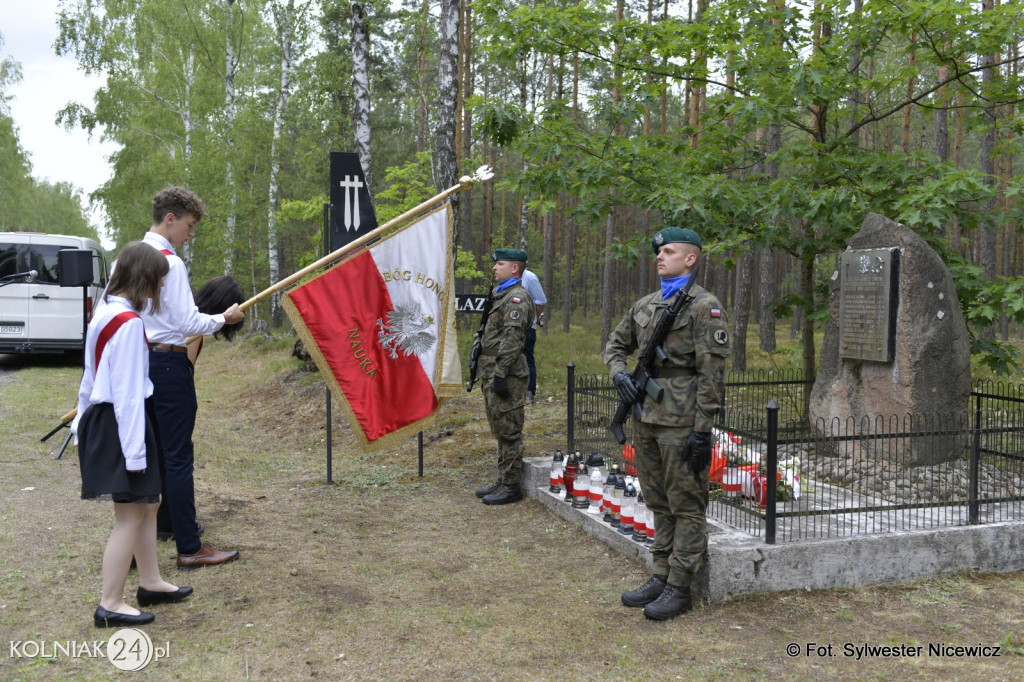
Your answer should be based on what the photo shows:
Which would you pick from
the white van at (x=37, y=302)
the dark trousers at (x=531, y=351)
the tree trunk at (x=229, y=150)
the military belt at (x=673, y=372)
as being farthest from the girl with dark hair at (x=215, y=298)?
the tree trunk at (x=229, y=150)

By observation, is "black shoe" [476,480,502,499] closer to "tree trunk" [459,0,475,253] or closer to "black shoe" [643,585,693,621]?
"black shoe" [643,585,693,621]

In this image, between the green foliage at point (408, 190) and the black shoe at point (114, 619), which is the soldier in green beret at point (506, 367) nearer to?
the black shoe at point (114, 619)

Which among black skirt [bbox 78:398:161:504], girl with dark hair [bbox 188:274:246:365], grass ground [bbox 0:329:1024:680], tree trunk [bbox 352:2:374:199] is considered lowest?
grass ground [bbox 0:329:1024:680]

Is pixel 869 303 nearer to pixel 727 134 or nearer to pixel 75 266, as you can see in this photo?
pixel 727 134

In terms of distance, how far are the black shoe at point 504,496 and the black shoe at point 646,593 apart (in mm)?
2379

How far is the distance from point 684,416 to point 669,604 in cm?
105

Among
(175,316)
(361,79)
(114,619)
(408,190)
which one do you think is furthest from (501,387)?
(361,79)

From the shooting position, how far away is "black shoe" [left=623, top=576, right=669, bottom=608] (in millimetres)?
4504

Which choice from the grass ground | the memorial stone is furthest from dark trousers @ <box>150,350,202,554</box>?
the memorial stone

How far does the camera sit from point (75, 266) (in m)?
7.56

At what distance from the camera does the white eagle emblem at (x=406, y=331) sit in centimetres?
635

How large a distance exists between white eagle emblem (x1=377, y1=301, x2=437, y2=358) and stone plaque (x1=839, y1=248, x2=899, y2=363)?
4.05m

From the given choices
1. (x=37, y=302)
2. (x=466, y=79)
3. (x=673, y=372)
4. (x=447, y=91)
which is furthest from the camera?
(x=466, y=79)

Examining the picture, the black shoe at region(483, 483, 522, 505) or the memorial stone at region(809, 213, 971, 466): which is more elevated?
the memorial stone at region(809, 213, 971, 466)
